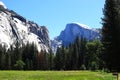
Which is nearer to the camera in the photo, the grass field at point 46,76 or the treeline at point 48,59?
the grass field at point 46,76

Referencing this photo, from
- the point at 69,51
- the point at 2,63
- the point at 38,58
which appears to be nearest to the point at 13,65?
the point at 2,63

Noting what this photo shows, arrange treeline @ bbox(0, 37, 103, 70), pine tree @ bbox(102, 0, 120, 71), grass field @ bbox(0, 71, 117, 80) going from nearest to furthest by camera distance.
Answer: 1. grass field @ bbox(0, 71, 117, 80)
2. pine tree @ bbox(102, 0, 120, 71)
3. treeline @ bbox(0, 37, 103, 70)

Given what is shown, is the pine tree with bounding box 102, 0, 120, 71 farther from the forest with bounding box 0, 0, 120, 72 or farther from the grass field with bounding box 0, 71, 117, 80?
the forest with bounding box 0, 0, 120, 72

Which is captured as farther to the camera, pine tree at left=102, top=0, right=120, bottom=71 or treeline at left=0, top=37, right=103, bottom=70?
treeline at left=0, top=37, right=103, bottom=70

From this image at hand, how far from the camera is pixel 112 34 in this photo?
50.1 m

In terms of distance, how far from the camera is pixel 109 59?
50438mm

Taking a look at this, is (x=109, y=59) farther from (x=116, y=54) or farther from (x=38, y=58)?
(x=38, y=58)

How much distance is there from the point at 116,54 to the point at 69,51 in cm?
13490

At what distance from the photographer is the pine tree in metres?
49.7

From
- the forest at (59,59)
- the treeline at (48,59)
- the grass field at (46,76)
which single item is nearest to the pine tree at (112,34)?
the grass field at (46,76)

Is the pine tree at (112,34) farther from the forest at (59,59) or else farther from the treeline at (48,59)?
the treeline at (48,59)

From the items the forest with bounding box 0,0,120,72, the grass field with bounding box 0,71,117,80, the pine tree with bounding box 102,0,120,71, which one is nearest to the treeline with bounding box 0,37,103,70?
the forest with bounding box 0,0,120,72

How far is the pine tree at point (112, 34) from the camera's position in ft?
163

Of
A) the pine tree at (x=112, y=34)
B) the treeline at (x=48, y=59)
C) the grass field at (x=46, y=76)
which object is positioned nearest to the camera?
the grass field at (x=46, y=76)
